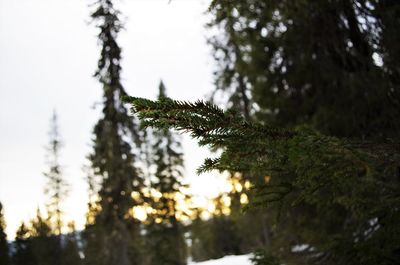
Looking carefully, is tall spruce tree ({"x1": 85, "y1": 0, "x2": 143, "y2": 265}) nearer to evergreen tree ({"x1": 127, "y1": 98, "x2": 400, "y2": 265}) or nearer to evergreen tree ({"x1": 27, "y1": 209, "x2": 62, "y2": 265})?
evergreen tree ({"x1": 127, "y1": 98, "x2": 400, "y2": 265})

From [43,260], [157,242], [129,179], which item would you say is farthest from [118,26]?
[43,260]

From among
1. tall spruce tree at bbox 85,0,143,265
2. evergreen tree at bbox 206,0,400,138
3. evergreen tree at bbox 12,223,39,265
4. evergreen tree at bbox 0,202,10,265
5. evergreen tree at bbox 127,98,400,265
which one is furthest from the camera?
evergreen tree at bbox 12,223,39,265

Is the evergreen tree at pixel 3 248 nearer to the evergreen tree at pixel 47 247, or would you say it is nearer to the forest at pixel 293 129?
the forest at pixel 293 129

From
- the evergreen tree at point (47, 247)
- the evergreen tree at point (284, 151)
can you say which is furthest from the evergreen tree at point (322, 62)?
the evergreen tree at point (47, 247)

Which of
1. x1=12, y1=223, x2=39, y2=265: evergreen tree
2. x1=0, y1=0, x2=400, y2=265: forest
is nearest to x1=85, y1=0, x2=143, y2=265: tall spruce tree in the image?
x1=0, y1=0, x2=400, y2=265: forest

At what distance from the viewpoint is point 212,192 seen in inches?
1149

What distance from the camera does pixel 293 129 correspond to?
2.43 metres

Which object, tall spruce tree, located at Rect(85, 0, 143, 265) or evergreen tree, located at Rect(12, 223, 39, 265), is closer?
tall spruce tree, located at Rect(85, 0, 143, 265)

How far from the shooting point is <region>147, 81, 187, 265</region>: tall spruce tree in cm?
2706

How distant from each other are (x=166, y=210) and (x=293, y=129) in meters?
26.3

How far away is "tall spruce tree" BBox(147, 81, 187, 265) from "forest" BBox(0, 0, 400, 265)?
1.74m

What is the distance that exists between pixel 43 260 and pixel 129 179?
16321mm

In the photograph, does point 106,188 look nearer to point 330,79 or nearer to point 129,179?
point 129,179

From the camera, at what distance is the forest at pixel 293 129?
2188mm
